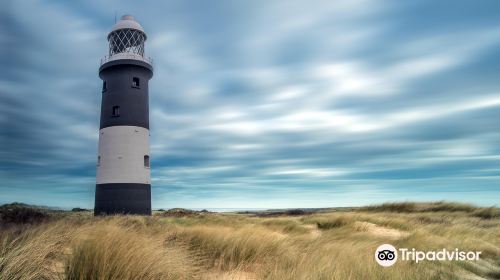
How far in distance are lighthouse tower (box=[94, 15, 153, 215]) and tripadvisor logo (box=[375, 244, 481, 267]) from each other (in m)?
15.7

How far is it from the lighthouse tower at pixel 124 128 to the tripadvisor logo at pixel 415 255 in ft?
51.6

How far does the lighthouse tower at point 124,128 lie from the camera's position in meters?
19.4

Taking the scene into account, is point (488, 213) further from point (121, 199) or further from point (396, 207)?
point (121, 199)

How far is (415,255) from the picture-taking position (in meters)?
6.50

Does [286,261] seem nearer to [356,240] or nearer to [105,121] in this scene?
[356,240]

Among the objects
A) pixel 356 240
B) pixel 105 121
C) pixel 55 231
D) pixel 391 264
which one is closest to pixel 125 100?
pixel 105 121

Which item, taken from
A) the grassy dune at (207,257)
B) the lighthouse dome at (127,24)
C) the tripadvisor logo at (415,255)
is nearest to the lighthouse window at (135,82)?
the lighthouse dome at (127,24)

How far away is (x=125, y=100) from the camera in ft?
66.7

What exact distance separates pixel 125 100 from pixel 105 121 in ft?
5.73

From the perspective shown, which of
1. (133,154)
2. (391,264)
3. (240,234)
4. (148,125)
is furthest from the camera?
(148,125)

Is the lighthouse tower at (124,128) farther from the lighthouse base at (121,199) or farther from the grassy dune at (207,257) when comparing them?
the grassy dune at (207,257)

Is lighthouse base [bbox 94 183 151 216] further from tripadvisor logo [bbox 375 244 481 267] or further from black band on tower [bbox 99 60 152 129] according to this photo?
tripadvisor logo [bbox 375 244 481 267]

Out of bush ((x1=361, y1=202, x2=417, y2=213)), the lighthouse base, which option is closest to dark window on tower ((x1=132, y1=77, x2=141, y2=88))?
the lighthouse base

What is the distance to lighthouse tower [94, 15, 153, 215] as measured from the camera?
19.4 metres
